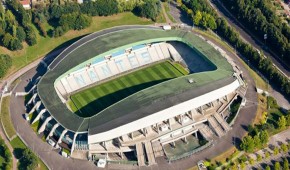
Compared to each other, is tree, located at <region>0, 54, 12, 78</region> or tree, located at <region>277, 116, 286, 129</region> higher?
tree, located at <region>277, 116, 286, 129</region>

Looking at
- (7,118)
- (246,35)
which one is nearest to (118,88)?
(7,118)

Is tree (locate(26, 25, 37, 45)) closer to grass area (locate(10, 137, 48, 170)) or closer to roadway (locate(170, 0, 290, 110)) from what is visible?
grass area (locate(10, 137, 48, 170))

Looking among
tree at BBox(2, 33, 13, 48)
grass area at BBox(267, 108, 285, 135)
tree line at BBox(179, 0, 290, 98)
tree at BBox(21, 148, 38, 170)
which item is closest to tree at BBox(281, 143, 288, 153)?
grass area at BBox(267, 108, 285, 135)

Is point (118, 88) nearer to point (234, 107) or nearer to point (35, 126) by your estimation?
point (35, 126)

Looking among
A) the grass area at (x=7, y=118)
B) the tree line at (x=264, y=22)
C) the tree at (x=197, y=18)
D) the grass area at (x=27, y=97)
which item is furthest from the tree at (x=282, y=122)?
the grass area at (x=7, y=118)

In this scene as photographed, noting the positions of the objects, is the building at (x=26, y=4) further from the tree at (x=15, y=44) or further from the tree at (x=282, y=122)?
the tree at (x=282, y=122)

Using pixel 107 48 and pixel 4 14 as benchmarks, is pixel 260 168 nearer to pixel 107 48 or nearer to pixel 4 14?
pixel 107 48
